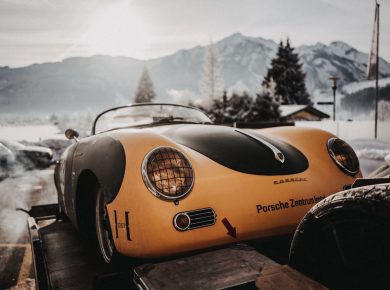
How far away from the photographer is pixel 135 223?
195cm

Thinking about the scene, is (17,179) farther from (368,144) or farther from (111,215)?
(368,144)

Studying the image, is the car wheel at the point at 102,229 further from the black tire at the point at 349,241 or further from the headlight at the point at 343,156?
the headlight at the point at 343,156

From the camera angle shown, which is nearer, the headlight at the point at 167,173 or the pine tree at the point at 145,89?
the headlight at the point at 167,173

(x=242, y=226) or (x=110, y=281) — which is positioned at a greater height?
(x=242, y=226)

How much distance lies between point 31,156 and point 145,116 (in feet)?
31.1

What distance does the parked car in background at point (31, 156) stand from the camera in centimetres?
1186

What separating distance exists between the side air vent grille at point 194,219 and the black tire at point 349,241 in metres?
0.64

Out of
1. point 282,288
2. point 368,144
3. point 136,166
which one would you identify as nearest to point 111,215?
point 136,166

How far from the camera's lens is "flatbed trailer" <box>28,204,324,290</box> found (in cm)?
145

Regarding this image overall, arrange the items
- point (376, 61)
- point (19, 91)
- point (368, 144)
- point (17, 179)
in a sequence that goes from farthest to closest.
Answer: point (19, 91)
point (376, 61)
point (368, 144)
point (17, 179)

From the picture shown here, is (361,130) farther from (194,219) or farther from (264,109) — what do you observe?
(194,219)

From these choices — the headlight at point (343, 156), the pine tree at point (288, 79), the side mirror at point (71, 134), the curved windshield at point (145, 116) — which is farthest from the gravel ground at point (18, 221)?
the pine tree at point (288, 79)

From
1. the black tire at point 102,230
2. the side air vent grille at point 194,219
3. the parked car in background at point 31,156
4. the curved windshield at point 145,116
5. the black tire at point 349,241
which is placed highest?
the curved windshield at point 145,116

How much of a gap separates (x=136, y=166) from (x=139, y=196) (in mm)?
175
